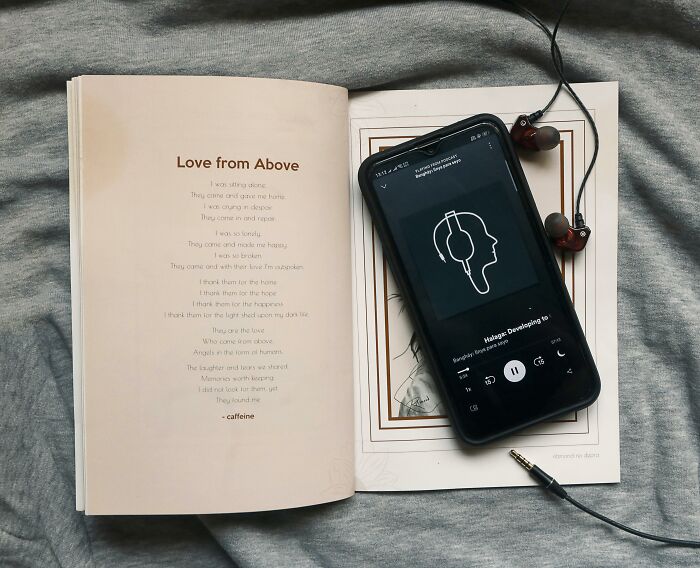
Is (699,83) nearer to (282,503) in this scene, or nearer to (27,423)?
(282,503)

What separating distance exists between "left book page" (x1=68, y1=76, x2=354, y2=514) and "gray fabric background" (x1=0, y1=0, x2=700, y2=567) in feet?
0.09

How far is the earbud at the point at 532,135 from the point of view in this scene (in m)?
0.49

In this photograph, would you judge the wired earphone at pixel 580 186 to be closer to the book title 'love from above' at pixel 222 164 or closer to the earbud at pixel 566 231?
the earbud at pixel 566 231

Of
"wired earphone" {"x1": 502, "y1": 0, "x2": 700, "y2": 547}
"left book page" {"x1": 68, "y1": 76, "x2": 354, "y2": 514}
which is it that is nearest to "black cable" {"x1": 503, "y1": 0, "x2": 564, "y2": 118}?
"wired earphone" {"x1": 502, "y1": 0, "x2": 700, "y2": 547}

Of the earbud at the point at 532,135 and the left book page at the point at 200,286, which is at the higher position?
the earbud at the point at 532,135

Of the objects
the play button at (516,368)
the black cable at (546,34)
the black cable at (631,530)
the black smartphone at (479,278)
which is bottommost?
the black cable at (631,530)

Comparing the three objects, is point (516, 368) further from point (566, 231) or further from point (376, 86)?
point (376, 86)

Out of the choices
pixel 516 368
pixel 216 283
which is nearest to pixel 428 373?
pixel 516 368

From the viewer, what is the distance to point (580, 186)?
509 millimetres

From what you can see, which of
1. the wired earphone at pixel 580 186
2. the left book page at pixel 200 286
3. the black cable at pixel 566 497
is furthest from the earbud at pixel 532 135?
the black cable at pixel 566 497

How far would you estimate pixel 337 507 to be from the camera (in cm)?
52

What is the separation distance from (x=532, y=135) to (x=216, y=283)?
0.89 ft

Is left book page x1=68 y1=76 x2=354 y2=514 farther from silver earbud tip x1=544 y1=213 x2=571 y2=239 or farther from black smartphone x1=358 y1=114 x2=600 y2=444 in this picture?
silver earbud tip x1=544 y1=213 x2=571 y2=239

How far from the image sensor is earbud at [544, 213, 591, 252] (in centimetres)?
49
